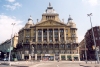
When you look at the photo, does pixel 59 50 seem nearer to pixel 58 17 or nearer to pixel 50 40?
pixel 50 40

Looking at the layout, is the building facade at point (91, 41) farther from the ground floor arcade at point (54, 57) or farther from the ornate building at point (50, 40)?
the ground floor arcade at point (54, 57)

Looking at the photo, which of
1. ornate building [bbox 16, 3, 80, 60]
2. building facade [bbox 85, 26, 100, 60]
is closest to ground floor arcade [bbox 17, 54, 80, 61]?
ornate building [bbox 16, 3, 80, 60]

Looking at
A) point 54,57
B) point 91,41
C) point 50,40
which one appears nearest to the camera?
point 54,57

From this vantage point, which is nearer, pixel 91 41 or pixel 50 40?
pixel 50 40

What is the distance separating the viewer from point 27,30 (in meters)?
93.4

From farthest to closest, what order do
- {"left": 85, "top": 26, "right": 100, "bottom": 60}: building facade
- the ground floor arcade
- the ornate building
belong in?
the ornate building, the ground floor arcade, {"left": 85, "top": 26, "right": 100, "bottom": 60}: building facade

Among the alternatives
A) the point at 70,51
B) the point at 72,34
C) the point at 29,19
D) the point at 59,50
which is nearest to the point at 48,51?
the point at 59,50

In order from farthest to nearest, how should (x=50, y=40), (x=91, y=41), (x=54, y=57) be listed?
1. (x=91, y=41)
2. (x=50, y=40)
3. (x=54, y=57)

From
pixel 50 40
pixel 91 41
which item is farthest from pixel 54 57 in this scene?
pixel 91 41

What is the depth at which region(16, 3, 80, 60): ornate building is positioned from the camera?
8688cm

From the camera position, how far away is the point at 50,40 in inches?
3538

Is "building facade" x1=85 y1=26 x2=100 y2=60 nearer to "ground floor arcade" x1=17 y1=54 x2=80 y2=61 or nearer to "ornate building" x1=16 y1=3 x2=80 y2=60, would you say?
"ornate building" x1=16 y1=3 x2=80 y2=60

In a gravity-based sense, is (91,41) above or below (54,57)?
above

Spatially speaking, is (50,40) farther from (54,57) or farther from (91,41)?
(91,41)
